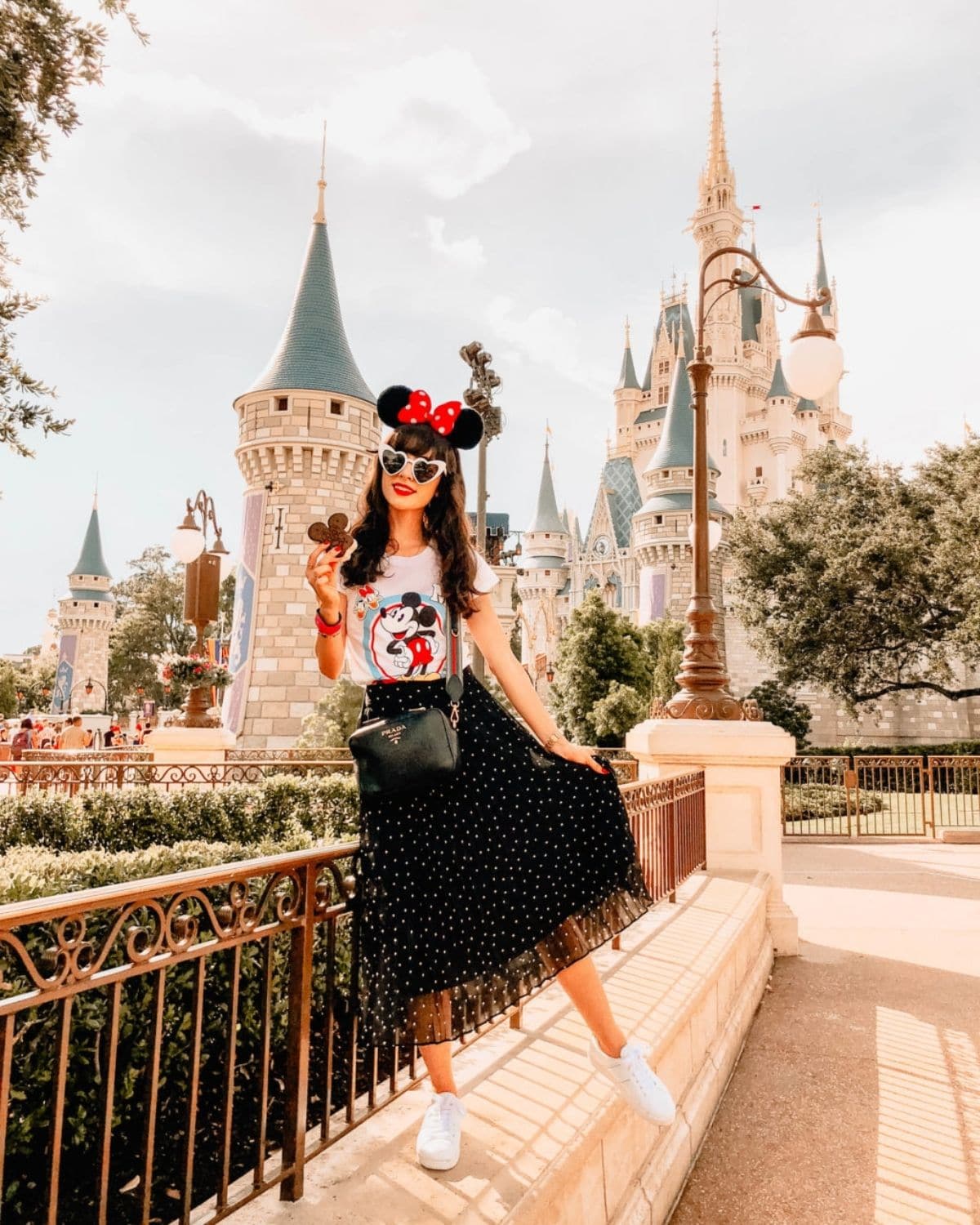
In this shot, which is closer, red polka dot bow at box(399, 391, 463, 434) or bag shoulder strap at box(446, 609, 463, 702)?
bag shoulder strap at box(446, 609, 463, 702)

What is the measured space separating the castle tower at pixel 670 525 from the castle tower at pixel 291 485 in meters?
18.2

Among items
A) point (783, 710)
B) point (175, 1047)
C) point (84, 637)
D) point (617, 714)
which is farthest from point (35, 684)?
point (175, 1047)

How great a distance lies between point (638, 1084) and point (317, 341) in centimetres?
2226

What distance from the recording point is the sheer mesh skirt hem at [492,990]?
194 centimetres

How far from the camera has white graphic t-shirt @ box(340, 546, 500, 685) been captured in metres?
2.15

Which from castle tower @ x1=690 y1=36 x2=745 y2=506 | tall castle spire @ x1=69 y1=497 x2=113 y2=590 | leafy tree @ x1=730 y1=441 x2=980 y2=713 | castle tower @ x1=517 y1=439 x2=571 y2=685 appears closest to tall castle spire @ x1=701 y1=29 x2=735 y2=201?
castle tower @ x1=690 y1=36 x2=745 y2=506

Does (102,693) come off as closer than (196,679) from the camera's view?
No

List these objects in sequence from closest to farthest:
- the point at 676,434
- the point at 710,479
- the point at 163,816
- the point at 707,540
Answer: the point at 707,540, the point at 163,816, the point at 676,434, the point at 710,479

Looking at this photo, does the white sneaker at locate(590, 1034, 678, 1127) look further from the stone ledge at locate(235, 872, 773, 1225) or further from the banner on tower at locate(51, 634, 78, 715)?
the banner on tower at locate(51, 634, 78, 715)

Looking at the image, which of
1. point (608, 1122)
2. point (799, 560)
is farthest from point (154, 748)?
point (799, 560)

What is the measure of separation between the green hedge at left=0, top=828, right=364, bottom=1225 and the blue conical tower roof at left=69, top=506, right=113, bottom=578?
5121 centimetres

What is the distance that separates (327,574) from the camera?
6.96 feet

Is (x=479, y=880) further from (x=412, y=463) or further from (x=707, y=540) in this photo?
(x=707, y=540)

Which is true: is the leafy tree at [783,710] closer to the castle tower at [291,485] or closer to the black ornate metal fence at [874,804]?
the black ornate metal fence at [874,804]
